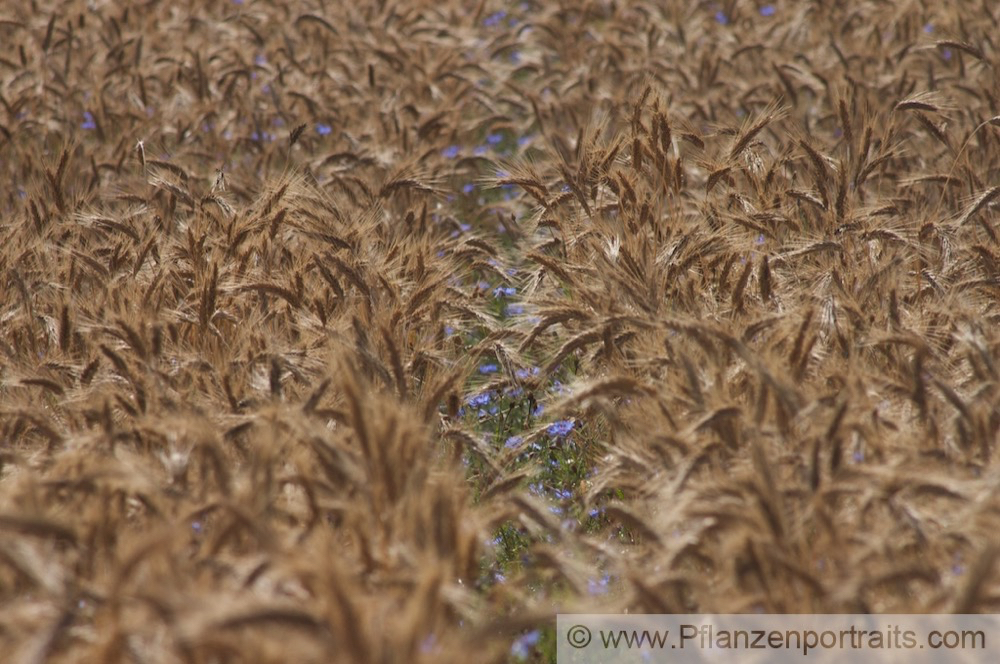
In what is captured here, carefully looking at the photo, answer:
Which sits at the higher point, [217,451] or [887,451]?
[887,451]

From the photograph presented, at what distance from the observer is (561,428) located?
4164mm

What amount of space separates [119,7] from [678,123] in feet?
19.7

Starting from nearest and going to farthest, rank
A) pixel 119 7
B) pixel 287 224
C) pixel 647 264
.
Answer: pixel 647 264
pixel 287 224
pixel 119 7

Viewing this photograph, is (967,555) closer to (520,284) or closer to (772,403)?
(772,403)

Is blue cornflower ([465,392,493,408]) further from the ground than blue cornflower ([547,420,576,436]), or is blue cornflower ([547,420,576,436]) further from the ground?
blue cornflower ([465,392,493,408])

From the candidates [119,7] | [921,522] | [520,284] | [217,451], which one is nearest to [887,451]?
[921,522]

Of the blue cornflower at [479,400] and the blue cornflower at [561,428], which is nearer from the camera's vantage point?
the blue cornflower at [561,428]

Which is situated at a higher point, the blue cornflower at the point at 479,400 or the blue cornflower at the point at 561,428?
the blue cornflower at the point at 479,400

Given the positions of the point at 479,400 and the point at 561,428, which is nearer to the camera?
the point at 561,428

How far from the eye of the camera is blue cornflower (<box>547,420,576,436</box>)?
4133 millimetres

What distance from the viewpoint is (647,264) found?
12.9 feet

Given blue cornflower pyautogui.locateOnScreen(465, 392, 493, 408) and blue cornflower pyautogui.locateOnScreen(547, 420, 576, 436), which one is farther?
blue cornflower pyautogui.locateOnScreen(465, 392, 493, 408)

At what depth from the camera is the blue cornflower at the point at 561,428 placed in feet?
13.6

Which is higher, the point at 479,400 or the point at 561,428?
the point at 479,400
